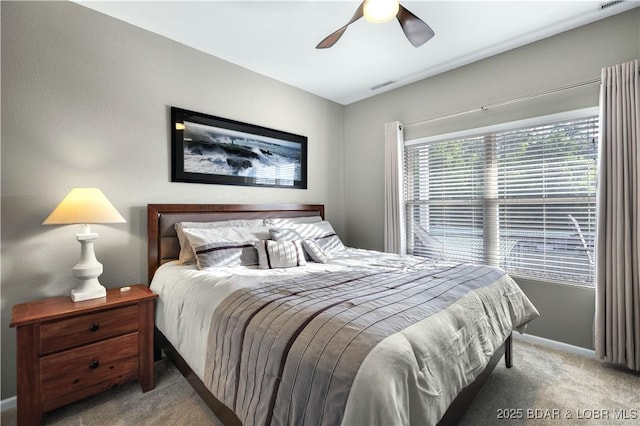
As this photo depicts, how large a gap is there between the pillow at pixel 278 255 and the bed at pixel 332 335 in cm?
2

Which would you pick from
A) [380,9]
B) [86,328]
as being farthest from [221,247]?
[380,9]

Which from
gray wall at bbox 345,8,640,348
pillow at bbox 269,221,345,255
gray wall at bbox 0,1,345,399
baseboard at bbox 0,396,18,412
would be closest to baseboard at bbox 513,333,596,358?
gray wall at bbox 345,8,640,348

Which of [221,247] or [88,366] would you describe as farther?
[221,247]

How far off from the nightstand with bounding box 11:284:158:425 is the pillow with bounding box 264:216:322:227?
1.24 m

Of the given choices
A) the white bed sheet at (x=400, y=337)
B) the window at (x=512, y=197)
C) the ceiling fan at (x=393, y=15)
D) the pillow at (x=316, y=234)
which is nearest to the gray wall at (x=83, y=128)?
the white bed sheet at (x=400, y=337)

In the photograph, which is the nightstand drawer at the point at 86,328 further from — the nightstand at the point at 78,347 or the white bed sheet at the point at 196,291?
the white bed sheet at the point at 196,291

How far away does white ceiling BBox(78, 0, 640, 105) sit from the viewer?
7.13 ft

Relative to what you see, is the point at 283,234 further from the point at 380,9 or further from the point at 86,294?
the point at 380,9

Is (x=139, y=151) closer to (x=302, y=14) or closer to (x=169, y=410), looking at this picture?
(x=302, y=14)

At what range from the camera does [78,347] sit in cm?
174

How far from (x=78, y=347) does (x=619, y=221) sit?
148 inches

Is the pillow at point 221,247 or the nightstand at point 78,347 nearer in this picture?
the nightstand at point 78,347

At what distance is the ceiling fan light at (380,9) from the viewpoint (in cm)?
172

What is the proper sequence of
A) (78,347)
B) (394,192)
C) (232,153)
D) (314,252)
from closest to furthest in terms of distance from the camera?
(78,347) → (314,252) → (232,153) → (394,192)
